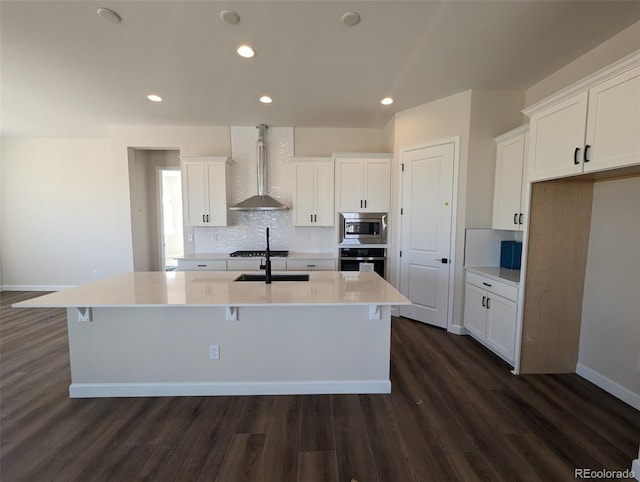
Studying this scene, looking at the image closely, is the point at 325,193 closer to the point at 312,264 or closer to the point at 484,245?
the point at 312,264

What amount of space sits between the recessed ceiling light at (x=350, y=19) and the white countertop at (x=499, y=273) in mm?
2698

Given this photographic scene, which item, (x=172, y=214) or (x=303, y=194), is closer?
(x=303, y=194)

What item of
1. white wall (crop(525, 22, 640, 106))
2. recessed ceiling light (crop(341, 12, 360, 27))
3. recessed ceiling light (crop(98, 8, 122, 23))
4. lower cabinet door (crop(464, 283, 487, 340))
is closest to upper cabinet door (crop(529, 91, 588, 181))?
white wall (crop(525, 22, 640, 106))

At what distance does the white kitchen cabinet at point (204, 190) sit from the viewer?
4152mm

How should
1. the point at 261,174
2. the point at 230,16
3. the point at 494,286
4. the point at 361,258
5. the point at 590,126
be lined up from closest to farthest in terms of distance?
the point at 590,126
the point at 230,16
the point at 494,286
the point at 361,258
the point at 261,174

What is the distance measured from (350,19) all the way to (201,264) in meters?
3.58

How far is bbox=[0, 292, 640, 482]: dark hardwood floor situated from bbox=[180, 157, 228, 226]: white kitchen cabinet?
8.23 feet

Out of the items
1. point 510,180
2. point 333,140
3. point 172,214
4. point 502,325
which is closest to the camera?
point 502,325

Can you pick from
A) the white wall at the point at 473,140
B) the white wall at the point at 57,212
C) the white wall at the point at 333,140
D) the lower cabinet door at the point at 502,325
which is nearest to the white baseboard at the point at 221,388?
the lower cabinet door at the point at 502,325

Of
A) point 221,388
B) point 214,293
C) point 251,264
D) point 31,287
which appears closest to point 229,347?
point 221,388

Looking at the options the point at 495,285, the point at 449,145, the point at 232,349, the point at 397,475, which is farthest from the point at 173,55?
the point at 495,285

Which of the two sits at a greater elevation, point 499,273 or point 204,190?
point 204,190

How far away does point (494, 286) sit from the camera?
2.76m

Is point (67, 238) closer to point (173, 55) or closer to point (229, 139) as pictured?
point (229, 139)
